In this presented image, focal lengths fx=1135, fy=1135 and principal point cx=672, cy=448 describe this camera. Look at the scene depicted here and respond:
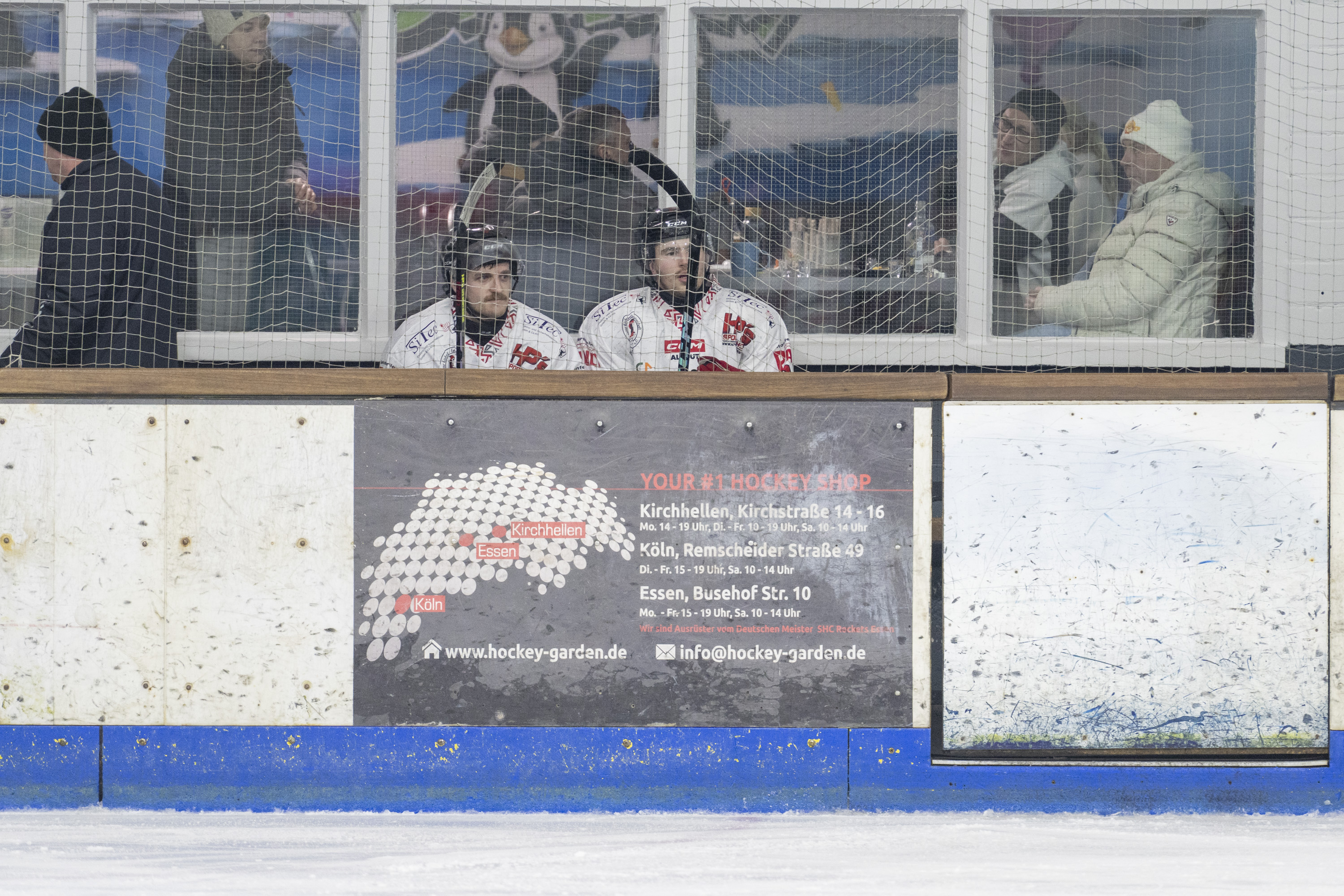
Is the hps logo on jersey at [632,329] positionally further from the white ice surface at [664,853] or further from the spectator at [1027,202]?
the white ice surface at [664,853]

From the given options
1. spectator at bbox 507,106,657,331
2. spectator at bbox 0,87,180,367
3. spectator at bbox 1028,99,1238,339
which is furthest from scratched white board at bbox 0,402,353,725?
spectator at bbox 1028,99,1238,339

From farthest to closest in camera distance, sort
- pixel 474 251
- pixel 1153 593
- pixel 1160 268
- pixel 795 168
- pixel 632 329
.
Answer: pixel 795 168, pixel 1160 268, pixel 632 329, pixel 474 251, pixel 1153 593

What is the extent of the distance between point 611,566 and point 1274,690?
2.16 metres

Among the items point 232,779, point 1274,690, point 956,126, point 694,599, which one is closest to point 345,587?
point 232,779

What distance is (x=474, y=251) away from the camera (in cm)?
486

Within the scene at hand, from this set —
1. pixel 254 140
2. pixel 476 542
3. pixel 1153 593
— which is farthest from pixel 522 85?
pixel 1153 593

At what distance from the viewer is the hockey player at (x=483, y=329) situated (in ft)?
15.8

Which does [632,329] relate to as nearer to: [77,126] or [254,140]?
[254,140]

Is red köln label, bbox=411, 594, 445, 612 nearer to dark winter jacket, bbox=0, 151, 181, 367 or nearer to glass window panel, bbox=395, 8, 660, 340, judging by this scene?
dark winter jacket, bbox=0, 151, 181, 367

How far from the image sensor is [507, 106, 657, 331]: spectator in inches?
222

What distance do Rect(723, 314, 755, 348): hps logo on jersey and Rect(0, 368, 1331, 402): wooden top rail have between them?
1.21 metres

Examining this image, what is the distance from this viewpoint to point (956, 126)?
216 inches

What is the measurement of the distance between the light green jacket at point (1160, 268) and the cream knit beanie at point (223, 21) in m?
4.08

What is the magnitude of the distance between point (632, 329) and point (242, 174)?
220 cm
